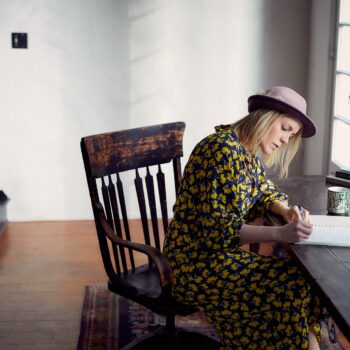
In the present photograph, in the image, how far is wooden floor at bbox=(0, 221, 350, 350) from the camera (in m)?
2.66

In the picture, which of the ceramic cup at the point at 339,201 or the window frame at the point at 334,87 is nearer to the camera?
the ceramic cup at the point at 339,201

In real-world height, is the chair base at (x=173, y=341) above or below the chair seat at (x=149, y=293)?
below

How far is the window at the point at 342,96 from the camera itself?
346 centimetres

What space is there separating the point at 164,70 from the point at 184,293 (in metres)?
2.33

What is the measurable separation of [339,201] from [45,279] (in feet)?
5.72

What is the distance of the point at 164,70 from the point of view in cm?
405

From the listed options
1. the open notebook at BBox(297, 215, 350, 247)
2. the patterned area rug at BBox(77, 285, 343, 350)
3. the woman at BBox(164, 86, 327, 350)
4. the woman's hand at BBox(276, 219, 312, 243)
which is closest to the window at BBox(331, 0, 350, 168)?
the patterned area rug at BBox(77, 285, 343, 350)

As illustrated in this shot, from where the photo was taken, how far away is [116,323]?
9.07 feet

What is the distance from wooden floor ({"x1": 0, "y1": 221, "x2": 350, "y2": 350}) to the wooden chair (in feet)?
1.56

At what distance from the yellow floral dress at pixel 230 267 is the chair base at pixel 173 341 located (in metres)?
0.43

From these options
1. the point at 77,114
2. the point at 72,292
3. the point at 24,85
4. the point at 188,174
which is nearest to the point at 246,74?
the point at 77,114

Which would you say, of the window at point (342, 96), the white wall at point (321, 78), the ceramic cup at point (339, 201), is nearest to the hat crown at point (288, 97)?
the ceramic cup at point (339, 201)

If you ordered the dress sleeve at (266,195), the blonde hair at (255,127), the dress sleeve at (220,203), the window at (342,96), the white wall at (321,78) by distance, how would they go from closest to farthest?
the dress sleeve at (220,203) < the blonde hair at (255,127) < the dress sleeve at (266,195) < the window at (342,96) < the white wall at (321,78)

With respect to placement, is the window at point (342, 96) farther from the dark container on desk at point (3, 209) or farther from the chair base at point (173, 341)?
the dark container on desk at point (3, 209)
